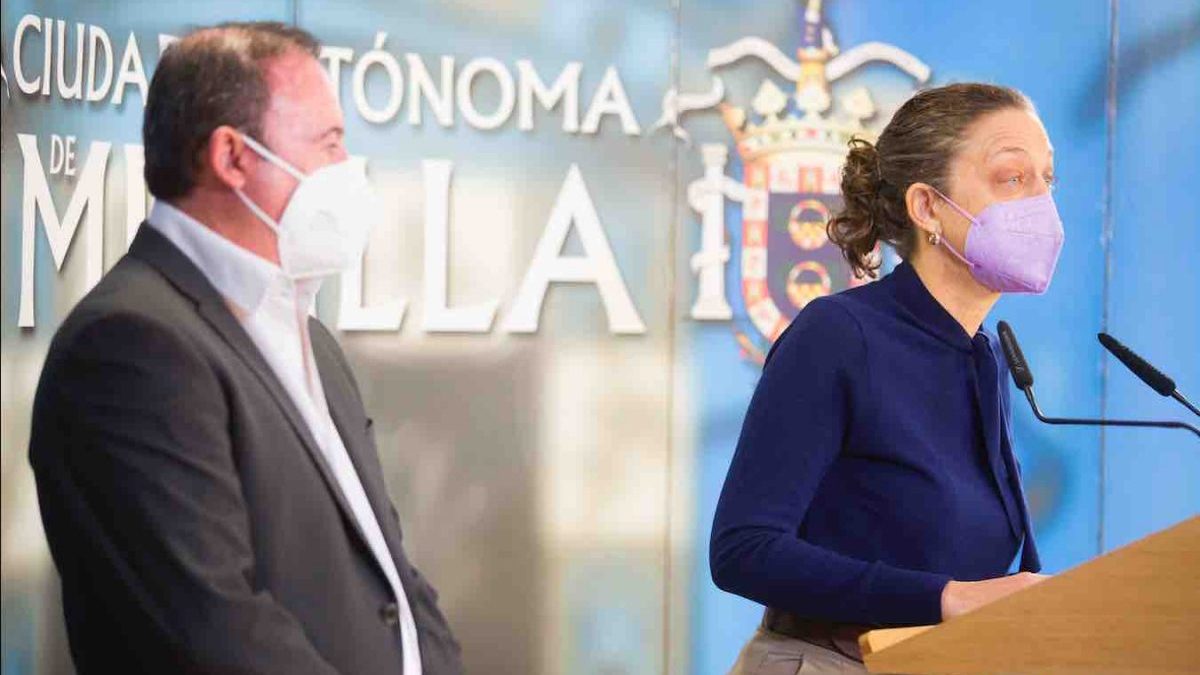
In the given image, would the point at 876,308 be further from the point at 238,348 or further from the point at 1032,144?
the point at 238,348

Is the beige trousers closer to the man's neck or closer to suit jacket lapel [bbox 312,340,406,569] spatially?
suit jacket lapel [bbox 312,340,406,569]

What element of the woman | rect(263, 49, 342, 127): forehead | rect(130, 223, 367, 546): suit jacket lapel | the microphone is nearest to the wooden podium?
the woman

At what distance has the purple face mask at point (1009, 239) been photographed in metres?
2.54

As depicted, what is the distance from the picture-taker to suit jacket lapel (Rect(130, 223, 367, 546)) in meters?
1.90

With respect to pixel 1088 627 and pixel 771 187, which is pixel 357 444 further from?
pixel 771 187

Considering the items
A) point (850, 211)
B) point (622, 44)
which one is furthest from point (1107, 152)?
point (850, 211)

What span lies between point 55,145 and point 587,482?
60.7 inches

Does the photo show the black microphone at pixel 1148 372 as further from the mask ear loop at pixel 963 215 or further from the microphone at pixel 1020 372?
the mask ear loop at pixel 963 215

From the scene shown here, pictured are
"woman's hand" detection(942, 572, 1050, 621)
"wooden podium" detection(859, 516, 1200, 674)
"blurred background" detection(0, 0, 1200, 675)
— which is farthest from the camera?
"blurred background" detection(0, 0, 1200, 675)

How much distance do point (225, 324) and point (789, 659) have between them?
100 centimetres

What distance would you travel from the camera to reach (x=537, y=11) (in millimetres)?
4242

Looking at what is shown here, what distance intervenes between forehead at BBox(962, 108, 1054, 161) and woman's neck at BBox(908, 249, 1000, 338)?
17 cm

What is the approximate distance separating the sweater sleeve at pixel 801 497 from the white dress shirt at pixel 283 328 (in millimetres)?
549

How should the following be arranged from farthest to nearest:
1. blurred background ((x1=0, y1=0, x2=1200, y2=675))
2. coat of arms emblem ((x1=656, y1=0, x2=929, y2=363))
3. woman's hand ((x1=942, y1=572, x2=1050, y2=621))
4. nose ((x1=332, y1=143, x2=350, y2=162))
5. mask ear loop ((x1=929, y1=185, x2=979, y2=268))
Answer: coat of arms emblem ((x1=656, y1=0, x2=929, y2=363))
blurred background ((x1=0, y1=0, x2=1200, y2=675))
mask ear loop ((x1=929, y1=185, x2=979, y2=268))
woman's hand ((x1=942, y1=572, x2=1050, y2=621))
nose ((x1=332, y1=143, x2=350, y2=162))
